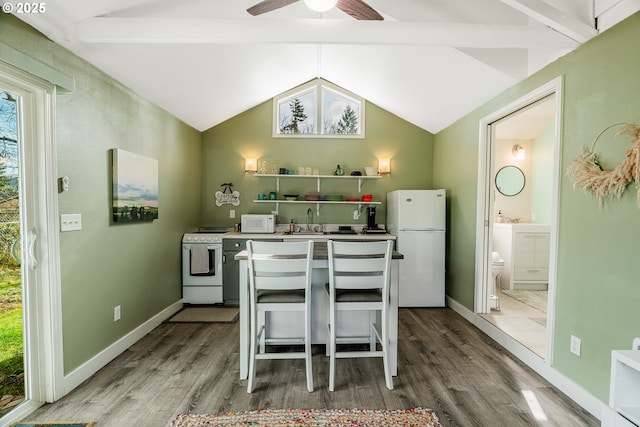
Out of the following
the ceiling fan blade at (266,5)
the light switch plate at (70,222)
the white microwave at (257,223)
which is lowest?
the white microwave at (257,223)

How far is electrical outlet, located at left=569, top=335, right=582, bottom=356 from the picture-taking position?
2.15 m

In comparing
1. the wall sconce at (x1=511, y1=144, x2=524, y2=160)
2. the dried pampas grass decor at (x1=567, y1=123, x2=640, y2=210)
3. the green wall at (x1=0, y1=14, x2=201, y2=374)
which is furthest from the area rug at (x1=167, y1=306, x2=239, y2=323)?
the wall sconce at (x1=511, y1=144, x2=524, y2=160)

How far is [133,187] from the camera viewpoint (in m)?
2.99

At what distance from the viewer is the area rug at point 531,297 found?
403cm

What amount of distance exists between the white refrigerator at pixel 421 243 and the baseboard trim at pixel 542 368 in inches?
24.7

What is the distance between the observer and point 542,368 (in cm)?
245

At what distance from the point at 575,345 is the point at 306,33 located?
280cm

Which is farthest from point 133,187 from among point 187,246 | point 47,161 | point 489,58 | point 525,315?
point 525,315

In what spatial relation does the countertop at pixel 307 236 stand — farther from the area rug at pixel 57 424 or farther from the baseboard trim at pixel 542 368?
the area rug at pixel 57 424

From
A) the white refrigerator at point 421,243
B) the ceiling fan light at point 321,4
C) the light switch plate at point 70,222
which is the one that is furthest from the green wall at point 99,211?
the white refrigerator at point 421,243

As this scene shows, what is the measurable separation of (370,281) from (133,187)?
2324mm

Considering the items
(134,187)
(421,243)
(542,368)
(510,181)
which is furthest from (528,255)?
A: (134,187)

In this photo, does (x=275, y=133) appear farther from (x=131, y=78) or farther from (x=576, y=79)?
(x=576, y=79)

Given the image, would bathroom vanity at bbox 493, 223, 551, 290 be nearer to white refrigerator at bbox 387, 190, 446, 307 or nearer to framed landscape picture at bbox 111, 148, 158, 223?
white refrigerator at bbox 387, 190, 446, 307
